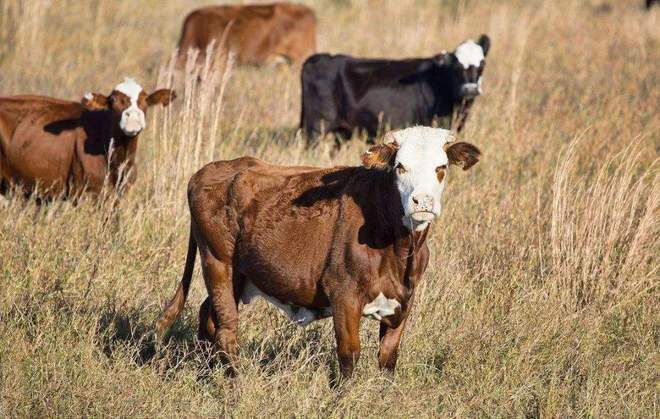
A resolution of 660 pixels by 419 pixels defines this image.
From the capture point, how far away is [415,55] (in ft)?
56.0

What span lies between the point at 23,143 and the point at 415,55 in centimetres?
836

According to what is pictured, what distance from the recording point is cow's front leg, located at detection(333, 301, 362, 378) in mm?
5641

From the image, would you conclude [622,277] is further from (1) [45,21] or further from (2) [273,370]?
(1) [45,21]

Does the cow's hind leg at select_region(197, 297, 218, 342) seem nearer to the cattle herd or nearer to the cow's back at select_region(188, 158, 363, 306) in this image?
the cattle herd

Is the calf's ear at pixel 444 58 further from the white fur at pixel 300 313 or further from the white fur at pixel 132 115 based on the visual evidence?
the white fur at pixel 300 313

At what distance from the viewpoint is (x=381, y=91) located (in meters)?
12.7

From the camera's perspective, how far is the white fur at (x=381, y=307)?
571 centimetres

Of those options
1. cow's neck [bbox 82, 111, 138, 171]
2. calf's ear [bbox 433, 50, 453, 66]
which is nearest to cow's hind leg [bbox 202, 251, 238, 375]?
cow's neck [bbox 82, 111, 138, 171]

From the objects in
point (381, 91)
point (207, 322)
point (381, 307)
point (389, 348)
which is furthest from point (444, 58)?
point (381, 307)

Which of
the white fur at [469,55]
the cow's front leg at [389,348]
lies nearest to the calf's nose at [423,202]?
the cow's front leg at [389,348]

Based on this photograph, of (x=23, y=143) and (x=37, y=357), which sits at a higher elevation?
(x=23, y=143)

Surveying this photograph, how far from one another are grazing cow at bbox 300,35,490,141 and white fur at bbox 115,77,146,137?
2.85 meters

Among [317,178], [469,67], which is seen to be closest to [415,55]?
[469,67]

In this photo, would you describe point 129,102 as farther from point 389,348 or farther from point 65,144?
point 389,348
